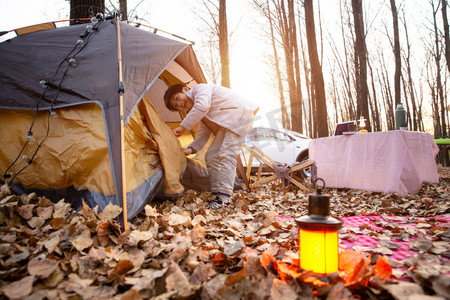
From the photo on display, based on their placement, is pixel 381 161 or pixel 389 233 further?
pixel 381 161

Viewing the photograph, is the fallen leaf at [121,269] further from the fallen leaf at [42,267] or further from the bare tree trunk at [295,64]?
the bare tree trunk at [295,64]

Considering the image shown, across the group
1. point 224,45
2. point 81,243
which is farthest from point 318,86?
point 81,243

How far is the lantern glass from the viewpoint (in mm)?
1229

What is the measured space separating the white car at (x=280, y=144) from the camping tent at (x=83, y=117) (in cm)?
452

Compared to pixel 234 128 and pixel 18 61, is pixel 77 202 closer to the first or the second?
pixel 18 61

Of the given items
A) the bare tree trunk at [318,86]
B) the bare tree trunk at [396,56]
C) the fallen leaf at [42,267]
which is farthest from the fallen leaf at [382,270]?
the bare tree trunk at [396,56]

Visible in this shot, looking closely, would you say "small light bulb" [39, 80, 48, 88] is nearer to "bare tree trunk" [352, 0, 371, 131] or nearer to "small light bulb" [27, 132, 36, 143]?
"small light bulb" [27, 132, 36, 143]

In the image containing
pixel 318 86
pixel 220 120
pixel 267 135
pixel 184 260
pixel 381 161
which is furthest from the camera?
pixel 267 135

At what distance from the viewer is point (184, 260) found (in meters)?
1.45

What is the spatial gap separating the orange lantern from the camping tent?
1.25 m

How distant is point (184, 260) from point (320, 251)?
658 mm

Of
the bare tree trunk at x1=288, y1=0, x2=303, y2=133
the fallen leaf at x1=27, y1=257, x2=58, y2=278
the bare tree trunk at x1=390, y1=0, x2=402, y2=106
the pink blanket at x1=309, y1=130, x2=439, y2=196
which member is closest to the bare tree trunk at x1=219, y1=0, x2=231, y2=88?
the pink blanket at x1=309, y1=130, x2=439, y2=196

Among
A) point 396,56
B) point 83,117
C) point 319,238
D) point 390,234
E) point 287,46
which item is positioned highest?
point 287,46

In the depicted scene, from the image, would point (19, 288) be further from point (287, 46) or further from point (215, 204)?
point (287, 46)
